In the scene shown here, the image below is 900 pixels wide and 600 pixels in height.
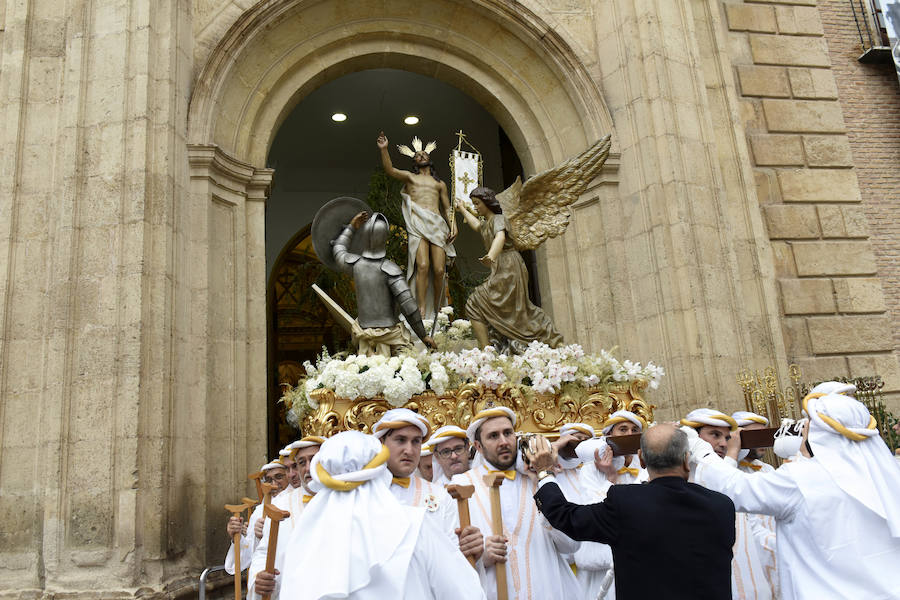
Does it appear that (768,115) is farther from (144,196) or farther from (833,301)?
(144,196)

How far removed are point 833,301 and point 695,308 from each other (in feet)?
8.22

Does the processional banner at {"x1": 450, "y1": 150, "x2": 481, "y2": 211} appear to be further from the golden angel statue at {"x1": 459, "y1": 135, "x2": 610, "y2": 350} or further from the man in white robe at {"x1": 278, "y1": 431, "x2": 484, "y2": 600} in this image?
the man in white robe at {"x1": 278, "y1": 431, "x2": 484, "y2": 600}

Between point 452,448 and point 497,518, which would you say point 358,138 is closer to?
point 452,448

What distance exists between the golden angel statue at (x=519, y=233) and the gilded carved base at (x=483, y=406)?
3.37 ft

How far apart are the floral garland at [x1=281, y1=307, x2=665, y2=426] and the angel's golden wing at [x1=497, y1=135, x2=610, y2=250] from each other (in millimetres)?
1354

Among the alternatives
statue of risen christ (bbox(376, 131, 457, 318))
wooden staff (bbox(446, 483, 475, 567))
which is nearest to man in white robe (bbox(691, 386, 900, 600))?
wooden staff (bbox(446, 483, 475, 567))

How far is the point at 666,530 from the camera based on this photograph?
9.98 feet

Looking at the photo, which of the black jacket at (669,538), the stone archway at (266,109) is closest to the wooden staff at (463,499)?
the black jacket at (669,538)

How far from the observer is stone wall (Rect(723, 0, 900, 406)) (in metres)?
9.71

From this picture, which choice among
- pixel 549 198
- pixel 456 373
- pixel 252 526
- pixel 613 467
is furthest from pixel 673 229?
pixel 252 526

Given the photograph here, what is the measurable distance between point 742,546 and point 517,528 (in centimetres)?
166

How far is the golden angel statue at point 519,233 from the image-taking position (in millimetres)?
8312

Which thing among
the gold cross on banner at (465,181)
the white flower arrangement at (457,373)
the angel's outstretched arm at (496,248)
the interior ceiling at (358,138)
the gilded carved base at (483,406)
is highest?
the interior ceiling at (358,138)

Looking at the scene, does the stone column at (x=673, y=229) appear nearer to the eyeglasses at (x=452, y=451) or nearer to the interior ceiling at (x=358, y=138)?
the interior ceiling at (x=358, y=138)
